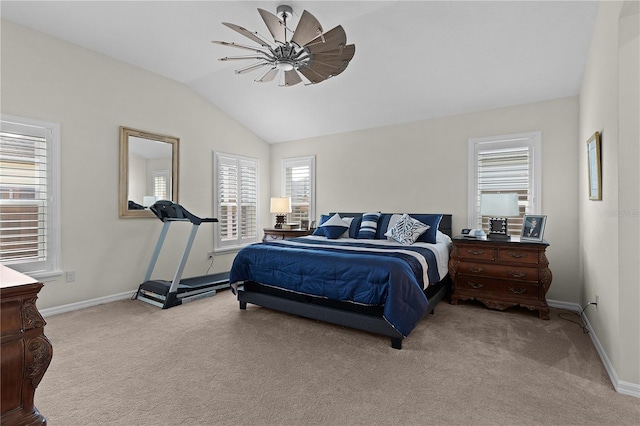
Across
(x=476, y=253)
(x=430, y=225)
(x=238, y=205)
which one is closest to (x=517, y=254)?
(x=476, y=253)

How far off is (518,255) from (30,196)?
17.6ft

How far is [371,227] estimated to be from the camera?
4.69 m

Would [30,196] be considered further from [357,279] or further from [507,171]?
[507,171]

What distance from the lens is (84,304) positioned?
12.8 feet

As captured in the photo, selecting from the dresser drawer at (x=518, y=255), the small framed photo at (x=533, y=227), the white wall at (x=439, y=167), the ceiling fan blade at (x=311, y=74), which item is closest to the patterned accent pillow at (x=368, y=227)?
the white wall at (x=439, y=167)

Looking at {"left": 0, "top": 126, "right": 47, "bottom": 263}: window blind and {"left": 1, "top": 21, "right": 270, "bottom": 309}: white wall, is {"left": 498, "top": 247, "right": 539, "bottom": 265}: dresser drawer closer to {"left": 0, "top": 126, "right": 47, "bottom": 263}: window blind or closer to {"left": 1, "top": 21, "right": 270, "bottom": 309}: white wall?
{"left": 1, "top": 21, "right": 270, "bottom": 309}: white wall

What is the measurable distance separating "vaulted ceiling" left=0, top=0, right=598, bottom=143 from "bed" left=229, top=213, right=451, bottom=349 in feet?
5.85

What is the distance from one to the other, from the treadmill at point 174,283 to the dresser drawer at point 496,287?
3.21 meters

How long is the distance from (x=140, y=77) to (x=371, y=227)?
3801 mm

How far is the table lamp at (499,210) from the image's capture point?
3709 millimetres

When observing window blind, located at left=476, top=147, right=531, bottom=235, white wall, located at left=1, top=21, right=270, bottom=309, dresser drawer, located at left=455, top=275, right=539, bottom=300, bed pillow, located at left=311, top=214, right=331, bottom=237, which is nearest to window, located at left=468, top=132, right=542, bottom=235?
window blind, located at left=476, top=147, right=531, bottom=235

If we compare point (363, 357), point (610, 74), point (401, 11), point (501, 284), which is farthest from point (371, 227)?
point (610, 74)

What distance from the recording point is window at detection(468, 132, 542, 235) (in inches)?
160

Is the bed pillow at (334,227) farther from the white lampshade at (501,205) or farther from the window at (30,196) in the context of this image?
the window at (30,196)
